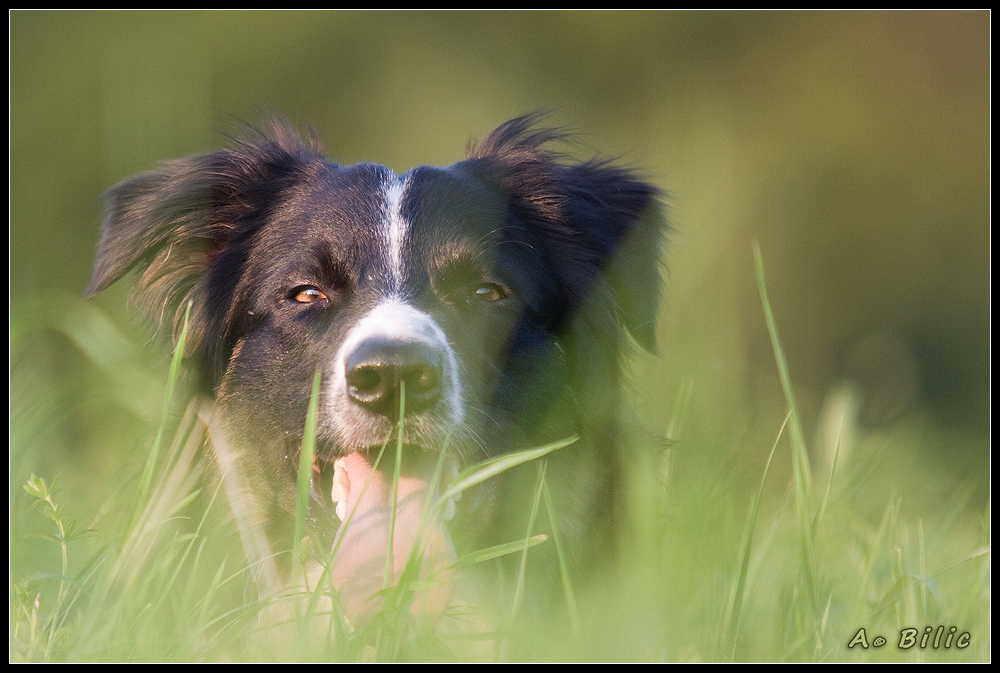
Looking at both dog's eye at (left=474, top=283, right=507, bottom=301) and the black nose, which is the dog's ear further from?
the black nose

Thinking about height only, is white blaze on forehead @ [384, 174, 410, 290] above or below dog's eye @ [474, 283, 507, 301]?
above

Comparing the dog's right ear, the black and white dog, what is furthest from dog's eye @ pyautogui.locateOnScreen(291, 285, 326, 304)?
the dog's right ear

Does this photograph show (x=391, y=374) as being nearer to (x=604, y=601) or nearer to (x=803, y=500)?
(x=604, y=601)

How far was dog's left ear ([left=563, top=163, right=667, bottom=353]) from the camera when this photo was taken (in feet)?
11.5

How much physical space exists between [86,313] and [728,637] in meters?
Result: 2.79

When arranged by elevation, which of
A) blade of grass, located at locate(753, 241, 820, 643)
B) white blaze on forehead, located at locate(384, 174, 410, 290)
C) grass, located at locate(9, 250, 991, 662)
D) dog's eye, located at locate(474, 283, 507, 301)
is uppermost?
white blaze on forehead, located at locate(384, 174, 410, 290)

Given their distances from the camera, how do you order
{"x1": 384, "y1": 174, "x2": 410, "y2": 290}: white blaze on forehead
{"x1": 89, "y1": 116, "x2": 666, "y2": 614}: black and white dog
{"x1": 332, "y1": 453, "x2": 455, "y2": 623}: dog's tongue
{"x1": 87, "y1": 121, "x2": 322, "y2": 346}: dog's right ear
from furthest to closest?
{"x1": 87, "y1": 121, "x2": 322, "y2": 346}: dog's right ear
{"x1": 384, "y1": 174, "x2": 410, "y2": 290}: white blaze on forehead
{"x1": 89, "y1": 116, "x2": 666, "y2": 614}: black and white dog
{"x1": 332, "y1": 453, "x2": 455, "y2": 623}: dog's tongue

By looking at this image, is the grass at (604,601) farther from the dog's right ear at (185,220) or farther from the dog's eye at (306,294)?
the dog's right ear at (185,220)

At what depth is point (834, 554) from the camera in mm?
3104

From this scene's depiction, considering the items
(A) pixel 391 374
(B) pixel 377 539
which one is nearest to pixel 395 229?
(A) pixel 391 374

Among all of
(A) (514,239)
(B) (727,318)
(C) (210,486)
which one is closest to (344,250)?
(A) (514,239)

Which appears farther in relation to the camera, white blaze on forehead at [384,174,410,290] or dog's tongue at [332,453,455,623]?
white blaze on forehead at [384,174,410,290]

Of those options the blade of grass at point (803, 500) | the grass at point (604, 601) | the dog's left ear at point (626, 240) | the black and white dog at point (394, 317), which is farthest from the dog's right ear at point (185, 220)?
the blade of grass at point (803, 500)
